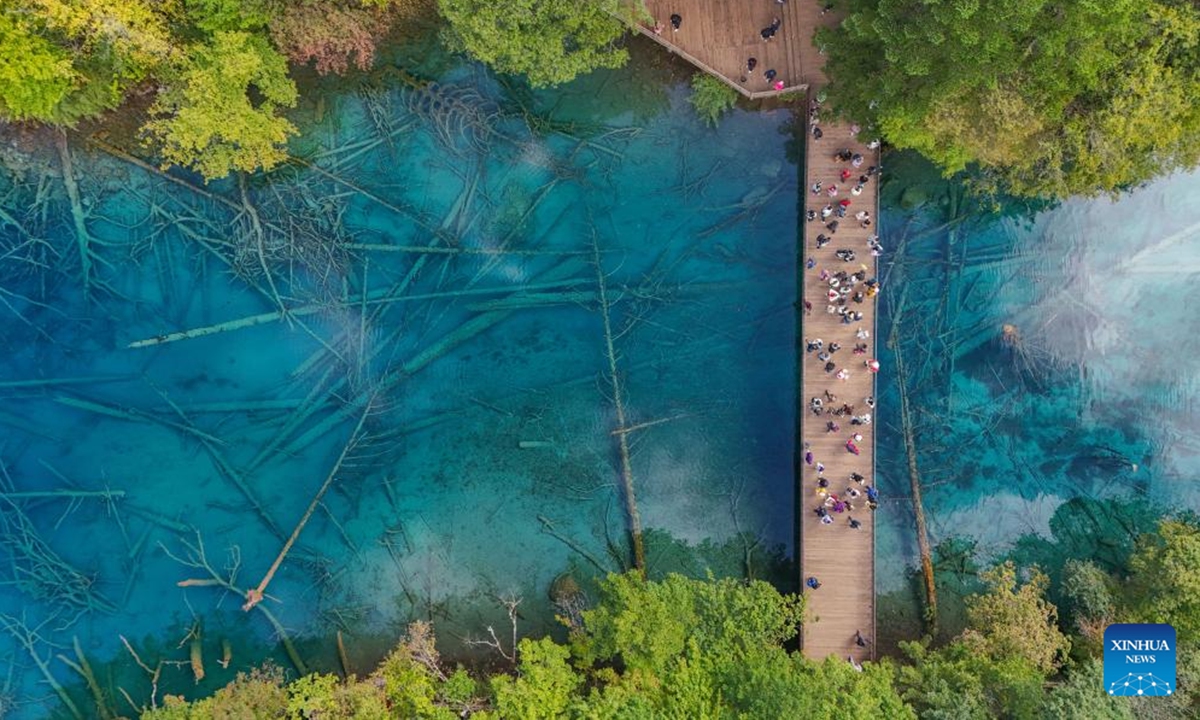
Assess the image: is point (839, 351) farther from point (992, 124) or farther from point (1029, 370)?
point (992, 124)

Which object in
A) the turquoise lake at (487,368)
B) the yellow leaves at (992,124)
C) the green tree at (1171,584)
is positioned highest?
the yellow leaves at (992,124)

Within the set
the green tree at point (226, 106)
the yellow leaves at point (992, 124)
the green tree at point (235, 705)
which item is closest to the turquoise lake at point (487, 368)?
the green tree at point (226, 106)

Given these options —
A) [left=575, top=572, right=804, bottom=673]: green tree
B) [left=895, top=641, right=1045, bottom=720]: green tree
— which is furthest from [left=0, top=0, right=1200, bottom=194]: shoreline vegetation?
[left=575, top=572, right=804, bottom=673]: green tree

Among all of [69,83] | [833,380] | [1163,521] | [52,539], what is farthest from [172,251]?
[1163,521]

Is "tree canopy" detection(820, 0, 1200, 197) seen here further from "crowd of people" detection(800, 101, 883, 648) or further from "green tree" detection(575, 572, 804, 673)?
"green tree" detection(575, 572, 804, 673)

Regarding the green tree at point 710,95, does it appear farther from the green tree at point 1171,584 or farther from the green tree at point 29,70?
the green tree at point 1171,584

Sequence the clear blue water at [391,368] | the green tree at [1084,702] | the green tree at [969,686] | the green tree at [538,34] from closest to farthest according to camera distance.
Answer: the green tree at [1084,702] → the green tree at [538,34] → the green tree at [969,686] → the clear blue water at [391,368]
